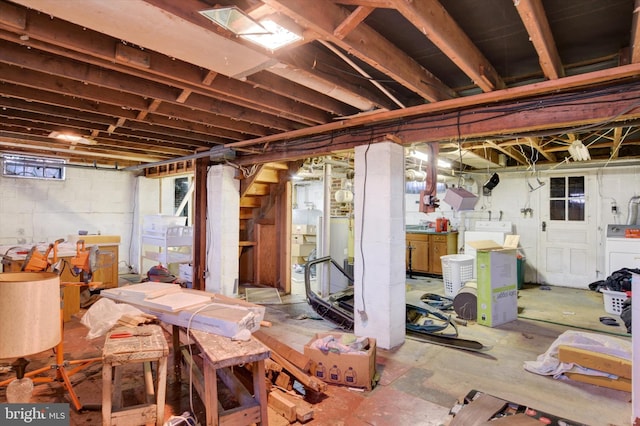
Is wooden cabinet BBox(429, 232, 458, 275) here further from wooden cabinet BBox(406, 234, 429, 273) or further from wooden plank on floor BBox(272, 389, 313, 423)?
wooden plank on floor BBox(272, 389, 313, 423)

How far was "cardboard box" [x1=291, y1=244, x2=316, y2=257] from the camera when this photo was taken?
7.54 metres

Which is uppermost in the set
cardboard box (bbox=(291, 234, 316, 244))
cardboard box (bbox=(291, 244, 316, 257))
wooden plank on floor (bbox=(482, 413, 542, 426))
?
cardboard box (bbox=(291, 234, 316, 244))

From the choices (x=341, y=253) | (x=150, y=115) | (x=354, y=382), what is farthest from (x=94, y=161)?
(x=354, y=382)

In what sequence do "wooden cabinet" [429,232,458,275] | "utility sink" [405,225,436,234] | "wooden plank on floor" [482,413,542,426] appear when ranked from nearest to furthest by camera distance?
"wooden plank on floor" [482,413,542,426]
"wooden cabinet" [429,232,458,275]
"utility sink" [405,225,436,234]

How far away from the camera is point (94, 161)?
20.6 ft

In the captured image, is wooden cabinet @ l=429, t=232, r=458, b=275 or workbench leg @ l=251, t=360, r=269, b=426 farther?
wooden cabinet @ l=429, t=232, r=458, b=275

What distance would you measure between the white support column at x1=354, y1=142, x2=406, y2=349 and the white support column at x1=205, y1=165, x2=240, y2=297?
7.57 ft

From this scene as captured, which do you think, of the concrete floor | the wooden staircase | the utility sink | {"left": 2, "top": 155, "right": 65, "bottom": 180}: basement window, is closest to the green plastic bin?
the utility sink

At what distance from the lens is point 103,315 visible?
2.31m

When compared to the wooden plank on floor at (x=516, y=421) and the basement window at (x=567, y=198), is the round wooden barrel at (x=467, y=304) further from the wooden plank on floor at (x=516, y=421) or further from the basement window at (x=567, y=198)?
the basement window at (x=567, y=198)

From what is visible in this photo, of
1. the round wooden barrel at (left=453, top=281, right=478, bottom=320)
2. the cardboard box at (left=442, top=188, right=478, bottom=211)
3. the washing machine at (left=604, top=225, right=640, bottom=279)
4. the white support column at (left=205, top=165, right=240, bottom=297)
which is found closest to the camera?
the cardboard box at (left=442, top=188, right=478, bottom=211)

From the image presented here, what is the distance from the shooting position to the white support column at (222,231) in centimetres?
507

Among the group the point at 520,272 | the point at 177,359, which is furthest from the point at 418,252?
the point at 177,359

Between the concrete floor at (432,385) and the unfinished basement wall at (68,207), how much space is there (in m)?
3.28
